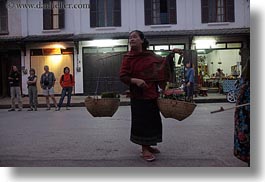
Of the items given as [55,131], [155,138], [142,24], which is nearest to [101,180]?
[155,138]

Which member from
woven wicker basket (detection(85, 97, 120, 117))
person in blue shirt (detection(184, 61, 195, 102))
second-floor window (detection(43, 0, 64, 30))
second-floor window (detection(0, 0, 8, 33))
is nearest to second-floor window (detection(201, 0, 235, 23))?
person in blue shirt (detection(184, 61, 195, 102))

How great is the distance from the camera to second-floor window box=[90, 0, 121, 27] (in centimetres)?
387

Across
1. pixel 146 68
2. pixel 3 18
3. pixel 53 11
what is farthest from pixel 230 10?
pixel 3 18

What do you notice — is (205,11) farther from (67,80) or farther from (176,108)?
(67,80)

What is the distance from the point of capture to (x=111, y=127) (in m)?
6.08

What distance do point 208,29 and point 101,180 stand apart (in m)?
1.53

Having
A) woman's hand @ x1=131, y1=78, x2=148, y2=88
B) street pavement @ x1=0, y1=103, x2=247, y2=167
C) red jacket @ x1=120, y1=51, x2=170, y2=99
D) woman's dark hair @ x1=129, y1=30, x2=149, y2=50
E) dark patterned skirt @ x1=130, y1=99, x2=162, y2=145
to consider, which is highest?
woman's dark hair @ x1=129, y1=30, x2=149, y2=50

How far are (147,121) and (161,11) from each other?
3.13 ft

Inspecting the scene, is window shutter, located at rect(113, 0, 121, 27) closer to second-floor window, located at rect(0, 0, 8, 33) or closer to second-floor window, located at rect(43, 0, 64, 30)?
second-floor window, located at rect(43, 0, 64, 30)

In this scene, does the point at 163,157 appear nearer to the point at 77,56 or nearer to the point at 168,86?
the point at 168,86

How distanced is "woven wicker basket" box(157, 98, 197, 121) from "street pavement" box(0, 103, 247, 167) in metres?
0.32

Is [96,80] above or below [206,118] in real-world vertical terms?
above

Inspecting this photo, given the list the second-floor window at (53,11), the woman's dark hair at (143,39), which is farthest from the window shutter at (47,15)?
the woman's dark hair at (143,39)

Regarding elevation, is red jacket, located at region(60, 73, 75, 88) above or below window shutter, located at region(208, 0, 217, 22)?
below
